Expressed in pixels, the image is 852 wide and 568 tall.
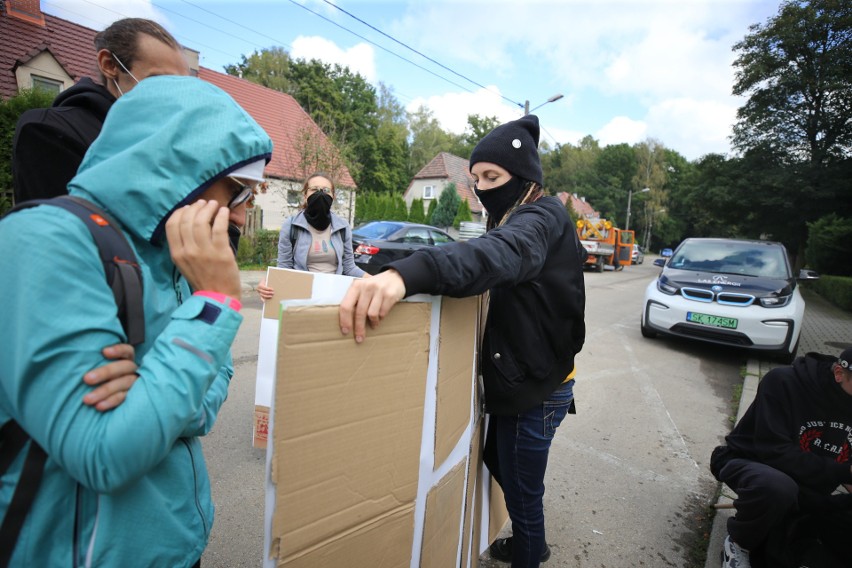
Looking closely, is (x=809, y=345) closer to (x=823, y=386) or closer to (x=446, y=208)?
(x=823, y=386)

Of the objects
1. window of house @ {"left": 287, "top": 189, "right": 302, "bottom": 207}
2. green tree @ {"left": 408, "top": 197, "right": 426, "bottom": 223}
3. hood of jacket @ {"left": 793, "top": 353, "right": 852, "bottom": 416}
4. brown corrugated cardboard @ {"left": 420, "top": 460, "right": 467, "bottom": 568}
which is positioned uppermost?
green tree @ {"left": 408, "top": 197, "right": 426, "bottom": 223}

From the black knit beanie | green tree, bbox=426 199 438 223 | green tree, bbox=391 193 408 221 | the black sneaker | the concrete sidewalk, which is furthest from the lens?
green tree, bbox=426 199 438 223

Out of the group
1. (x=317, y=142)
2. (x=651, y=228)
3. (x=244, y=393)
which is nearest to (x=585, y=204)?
(x=651, y=228)

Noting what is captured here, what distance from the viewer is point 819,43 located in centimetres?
2094

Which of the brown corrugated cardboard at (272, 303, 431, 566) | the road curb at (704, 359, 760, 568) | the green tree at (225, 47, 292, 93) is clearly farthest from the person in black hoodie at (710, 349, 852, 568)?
the green tree at (225, 47, 292, 93)

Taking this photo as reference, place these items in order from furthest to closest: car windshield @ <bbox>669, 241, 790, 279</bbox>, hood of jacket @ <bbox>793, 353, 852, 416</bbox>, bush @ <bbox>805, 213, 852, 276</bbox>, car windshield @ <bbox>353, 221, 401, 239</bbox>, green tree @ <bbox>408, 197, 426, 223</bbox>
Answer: green tree @ <bbox>408, 197, 426, 223</bbox>, bush @ <bbox>805, 213, 852, 276</bbox>, car windshield @ <bbox>353, 221, 401, 239</bbox>, car windshield @ <bbox>669, 241, 790, 279</bbox>, hood of jacket @ <bbox>793, 353, 852, 416</bbox>

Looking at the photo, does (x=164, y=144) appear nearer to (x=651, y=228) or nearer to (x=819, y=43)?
(x=819, y=43)

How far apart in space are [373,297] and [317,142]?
15.2 m

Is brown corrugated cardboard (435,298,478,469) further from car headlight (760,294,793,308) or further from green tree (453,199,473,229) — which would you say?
green tree (453,199,473,229)

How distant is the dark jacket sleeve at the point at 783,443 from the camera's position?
2082 millimetres

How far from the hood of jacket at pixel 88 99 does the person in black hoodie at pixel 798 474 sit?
10.8 feet

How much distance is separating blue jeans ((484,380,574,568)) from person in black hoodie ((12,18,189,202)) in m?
1.91

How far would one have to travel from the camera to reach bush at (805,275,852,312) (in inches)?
461

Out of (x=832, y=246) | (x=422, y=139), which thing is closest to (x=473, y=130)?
(x=422, y=139)
